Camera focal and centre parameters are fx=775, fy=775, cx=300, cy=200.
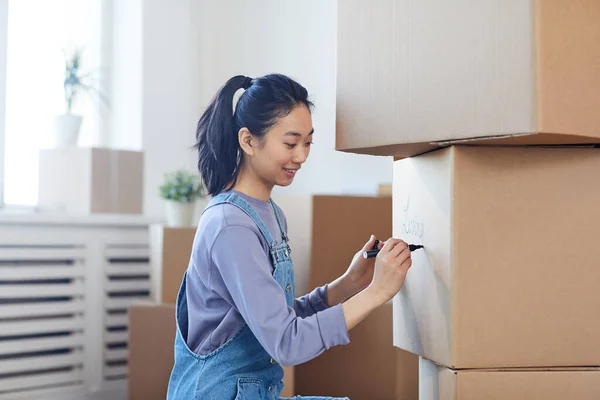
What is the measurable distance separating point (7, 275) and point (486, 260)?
1.69 m

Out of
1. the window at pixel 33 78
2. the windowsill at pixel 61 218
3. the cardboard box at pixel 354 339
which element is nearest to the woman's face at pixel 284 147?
the cardboard box at pixel 354 339

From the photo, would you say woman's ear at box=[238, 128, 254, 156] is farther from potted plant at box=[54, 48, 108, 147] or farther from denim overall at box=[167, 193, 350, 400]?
potted plant at box=[54, 48, 108, 147]

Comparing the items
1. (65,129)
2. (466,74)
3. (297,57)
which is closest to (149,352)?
(65,129)

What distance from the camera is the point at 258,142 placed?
1.13 meters

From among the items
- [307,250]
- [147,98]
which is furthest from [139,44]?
[307,250]

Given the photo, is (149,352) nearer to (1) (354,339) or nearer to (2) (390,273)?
(1) (354,339)

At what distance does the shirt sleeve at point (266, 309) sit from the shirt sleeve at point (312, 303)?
26 centimetres

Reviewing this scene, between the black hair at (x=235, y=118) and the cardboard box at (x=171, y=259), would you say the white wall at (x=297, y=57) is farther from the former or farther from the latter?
the black hair at (x=235, y=118)

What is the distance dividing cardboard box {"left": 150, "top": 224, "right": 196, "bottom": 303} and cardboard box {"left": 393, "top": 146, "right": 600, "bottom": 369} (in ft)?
4.41

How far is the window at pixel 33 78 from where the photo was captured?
2.48 meters

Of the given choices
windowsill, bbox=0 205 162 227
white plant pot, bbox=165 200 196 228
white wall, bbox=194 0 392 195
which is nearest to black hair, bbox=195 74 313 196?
white wall, bbox=194 0 392 195

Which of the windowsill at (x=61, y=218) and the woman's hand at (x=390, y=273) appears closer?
the woman's hand at (x=390, y=273)

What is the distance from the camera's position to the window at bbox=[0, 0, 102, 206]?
2480 millimetres

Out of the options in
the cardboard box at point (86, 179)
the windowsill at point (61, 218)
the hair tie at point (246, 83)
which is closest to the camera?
the hair tie at point (246, 83)
